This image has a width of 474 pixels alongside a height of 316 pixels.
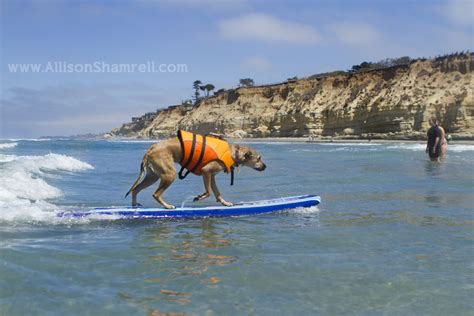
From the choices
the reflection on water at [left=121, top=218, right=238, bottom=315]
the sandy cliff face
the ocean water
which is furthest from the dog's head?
the sandy cliff face

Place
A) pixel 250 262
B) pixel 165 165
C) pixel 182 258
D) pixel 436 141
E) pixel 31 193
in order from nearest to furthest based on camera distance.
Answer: pixel 250 262 < pixel 182 258 < pixel 165 165 < pixel 31 193 < pixel 436 141

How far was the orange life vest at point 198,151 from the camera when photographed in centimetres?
787

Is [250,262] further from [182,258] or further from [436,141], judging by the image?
[436,141]

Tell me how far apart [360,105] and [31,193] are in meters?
54.3

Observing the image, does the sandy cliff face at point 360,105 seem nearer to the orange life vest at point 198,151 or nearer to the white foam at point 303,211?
the white foam at point 303,211

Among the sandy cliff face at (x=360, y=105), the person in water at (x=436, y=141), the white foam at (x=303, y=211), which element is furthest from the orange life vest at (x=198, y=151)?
the sandy cliff face at (x=360, y=105)

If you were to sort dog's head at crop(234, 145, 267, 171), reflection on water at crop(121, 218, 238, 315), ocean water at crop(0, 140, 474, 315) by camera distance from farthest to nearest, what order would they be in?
dog's head at crop(234, 145, 267, 171) → reflection on water at crop(121, 218, 238, 315) → ocean water at crop(0, 140, 474, 315)

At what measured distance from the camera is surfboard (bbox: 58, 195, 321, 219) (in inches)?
299

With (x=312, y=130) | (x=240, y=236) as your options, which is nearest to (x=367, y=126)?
(x=312, y=130)

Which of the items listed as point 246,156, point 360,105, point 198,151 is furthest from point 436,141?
point 360,105

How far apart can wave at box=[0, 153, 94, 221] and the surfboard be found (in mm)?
567

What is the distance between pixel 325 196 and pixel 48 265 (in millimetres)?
6981

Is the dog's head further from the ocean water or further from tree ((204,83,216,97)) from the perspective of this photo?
tree ((204,83,216,97))

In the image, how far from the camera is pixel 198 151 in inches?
311
